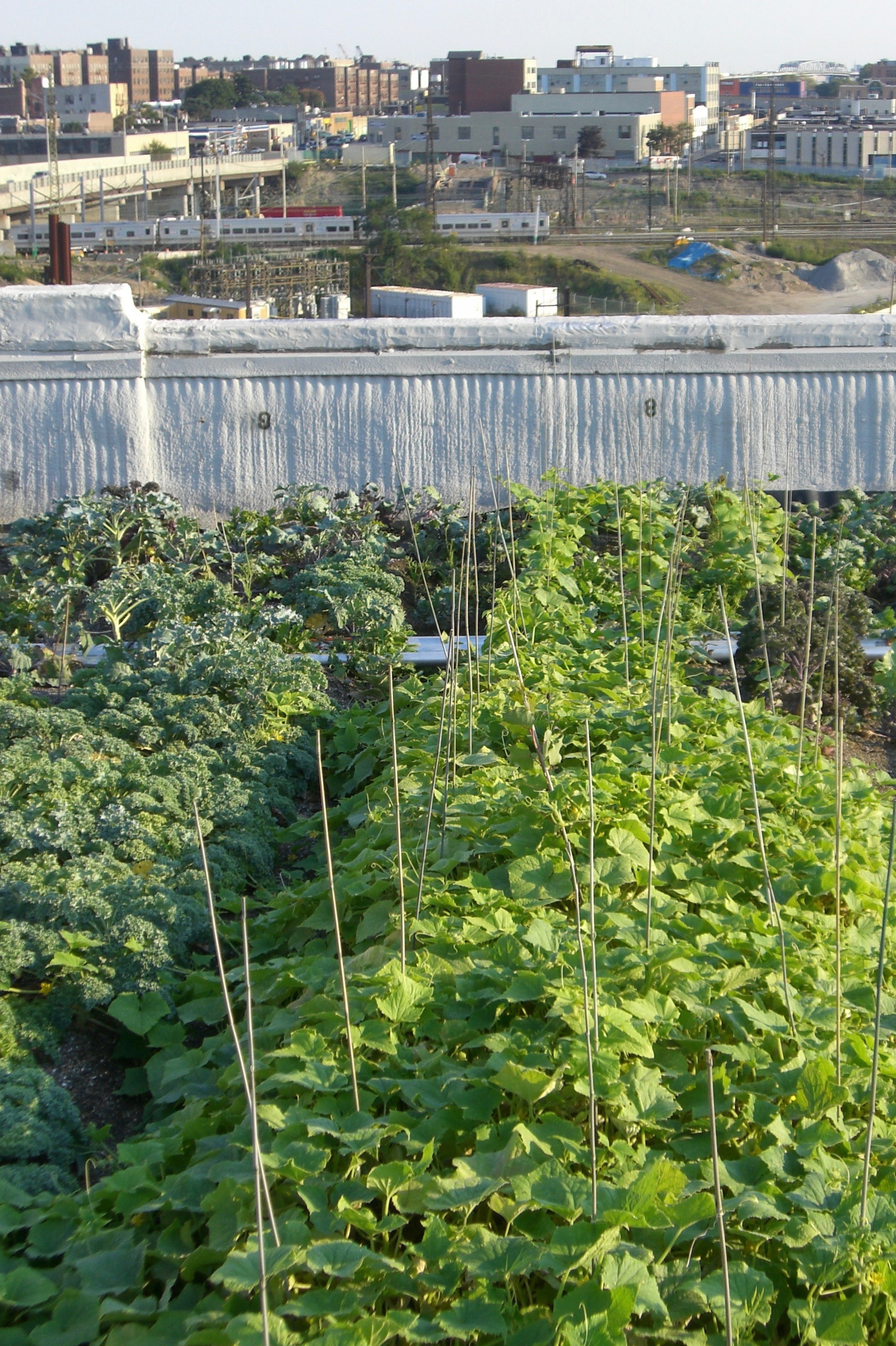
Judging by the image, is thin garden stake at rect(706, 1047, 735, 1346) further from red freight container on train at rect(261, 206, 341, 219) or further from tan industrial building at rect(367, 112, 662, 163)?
tan industrial building at rect(367, 112, 662, 163)

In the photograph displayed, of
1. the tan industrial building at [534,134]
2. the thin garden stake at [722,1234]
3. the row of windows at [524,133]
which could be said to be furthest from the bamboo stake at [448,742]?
the row of windows at [524,133]

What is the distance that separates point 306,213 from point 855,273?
1056 inches

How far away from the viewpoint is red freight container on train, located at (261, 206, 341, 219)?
59562 millimetres

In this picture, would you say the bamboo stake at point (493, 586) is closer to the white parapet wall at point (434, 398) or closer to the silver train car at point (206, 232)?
the white parapet wall at point (434, 398)

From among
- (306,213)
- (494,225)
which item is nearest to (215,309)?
(494,225)

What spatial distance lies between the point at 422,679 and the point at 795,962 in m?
2.97

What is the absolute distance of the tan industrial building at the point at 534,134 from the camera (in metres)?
87.9

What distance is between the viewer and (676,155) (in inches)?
3159

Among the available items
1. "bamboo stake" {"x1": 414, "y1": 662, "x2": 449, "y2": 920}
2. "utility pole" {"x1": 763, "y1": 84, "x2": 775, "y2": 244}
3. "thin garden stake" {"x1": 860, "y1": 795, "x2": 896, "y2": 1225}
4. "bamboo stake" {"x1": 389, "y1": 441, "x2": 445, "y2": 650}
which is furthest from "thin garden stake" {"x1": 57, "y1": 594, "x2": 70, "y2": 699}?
"utility pole" {"x1": 763, "y1": 84, "x2": 775, "y2": 244}

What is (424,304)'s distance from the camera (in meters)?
19.0

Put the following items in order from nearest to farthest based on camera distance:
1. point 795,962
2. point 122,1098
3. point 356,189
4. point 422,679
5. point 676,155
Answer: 1. point 795,962
2. point 122,1098
3. point 422,679
4. point 356,189
5. point 676,155

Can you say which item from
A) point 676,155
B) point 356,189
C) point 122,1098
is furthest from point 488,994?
point 676,155

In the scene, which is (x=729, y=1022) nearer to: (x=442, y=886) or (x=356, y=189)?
(x=442, y=886)

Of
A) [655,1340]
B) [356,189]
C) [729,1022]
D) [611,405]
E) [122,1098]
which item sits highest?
[356,189]
